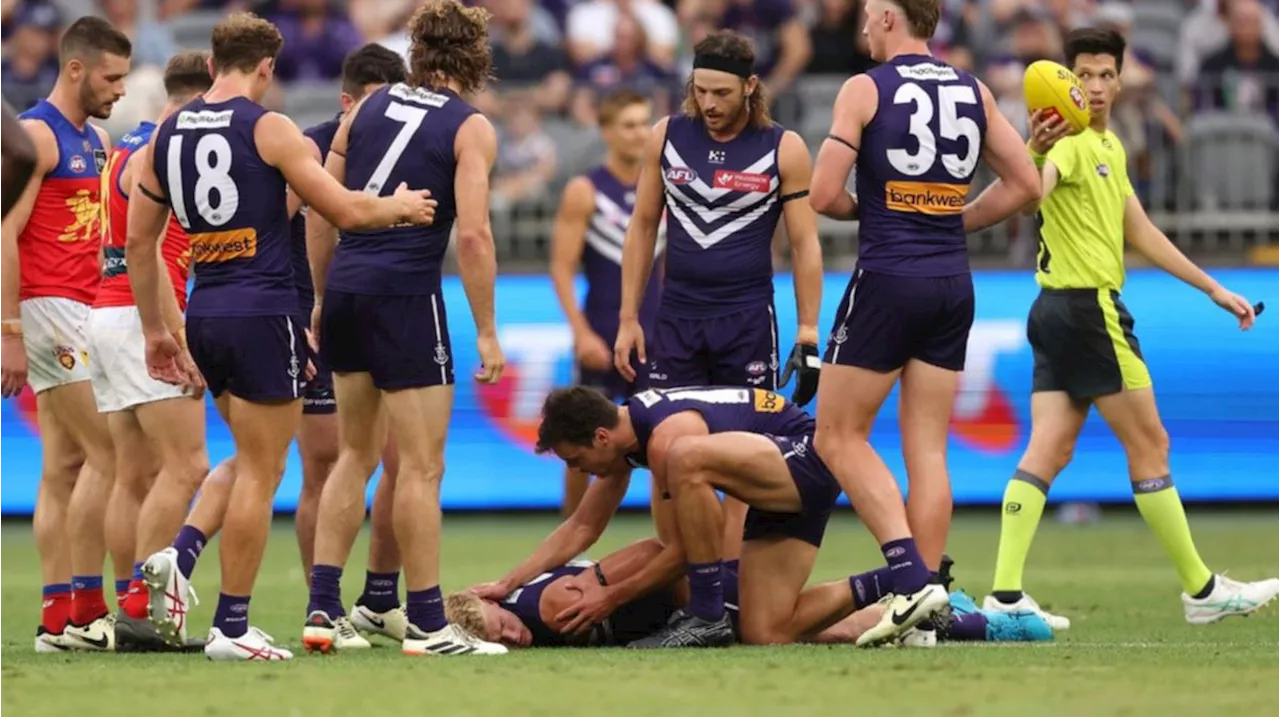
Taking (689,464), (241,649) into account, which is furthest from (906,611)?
(241,649)

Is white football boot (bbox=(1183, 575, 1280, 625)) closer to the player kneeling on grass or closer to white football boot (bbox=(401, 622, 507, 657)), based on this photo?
the player kneeling on grass

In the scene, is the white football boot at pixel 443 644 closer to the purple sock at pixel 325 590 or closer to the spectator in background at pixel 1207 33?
the purple sock at pixel 325 590

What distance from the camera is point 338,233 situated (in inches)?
378

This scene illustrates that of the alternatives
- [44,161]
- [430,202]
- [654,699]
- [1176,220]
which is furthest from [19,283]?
[1176,220]

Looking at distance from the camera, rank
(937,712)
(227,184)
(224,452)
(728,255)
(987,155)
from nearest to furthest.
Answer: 1. (937,712)
2. (227,184)
3. (987,155)
4. (728,255)
5. (224,452)

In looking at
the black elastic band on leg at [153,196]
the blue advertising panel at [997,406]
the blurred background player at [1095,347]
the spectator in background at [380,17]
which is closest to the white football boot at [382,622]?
the black elastic band on leg at [153,196]

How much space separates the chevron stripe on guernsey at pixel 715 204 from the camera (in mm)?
10250

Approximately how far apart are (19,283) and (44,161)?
0.57m

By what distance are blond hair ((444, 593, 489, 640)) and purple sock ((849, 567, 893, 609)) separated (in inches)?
64.4

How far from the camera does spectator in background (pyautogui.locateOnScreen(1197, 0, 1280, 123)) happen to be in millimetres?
17500

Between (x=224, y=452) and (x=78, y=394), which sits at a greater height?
(x=78, y=394)

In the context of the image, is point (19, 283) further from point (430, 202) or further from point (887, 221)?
point (887, 221)

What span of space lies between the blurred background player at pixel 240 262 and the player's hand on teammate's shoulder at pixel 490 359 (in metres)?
0.59

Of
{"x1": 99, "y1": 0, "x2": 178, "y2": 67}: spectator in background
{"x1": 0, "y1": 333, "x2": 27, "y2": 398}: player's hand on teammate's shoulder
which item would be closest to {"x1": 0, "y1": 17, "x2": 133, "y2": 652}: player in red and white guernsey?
{"x1": 0, "y1": 333, "x2": 27, "y2": 398}: player's hand on teammate's shoulder
